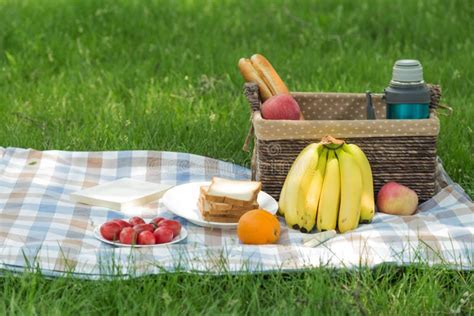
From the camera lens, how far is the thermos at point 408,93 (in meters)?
3.83

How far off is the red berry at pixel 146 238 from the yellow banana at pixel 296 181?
526mm

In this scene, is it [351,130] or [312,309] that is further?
[351,130]

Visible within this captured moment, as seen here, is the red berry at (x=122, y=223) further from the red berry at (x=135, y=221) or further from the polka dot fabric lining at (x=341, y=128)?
the polka dot fabric lining at (x=341, y=128)

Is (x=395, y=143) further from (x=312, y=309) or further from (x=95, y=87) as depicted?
(x=95, y=87)

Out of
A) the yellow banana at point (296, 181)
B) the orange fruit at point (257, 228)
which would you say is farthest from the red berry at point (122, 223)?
the yellow banana at point (296, 181)

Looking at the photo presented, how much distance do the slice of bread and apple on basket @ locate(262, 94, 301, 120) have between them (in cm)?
38

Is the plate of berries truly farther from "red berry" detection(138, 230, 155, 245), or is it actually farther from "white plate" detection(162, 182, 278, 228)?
"white plate" detection(162, 182, 278, 228)

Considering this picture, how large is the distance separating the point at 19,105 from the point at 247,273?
8.23 feet

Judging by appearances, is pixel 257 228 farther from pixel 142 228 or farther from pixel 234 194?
pixel 142 228

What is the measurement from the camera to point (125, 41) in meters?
6.52

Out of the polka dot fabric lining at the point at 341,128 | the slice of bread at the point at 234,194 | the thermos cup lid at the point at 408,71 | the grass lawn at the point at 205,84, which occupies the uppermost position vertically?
the thermos cup lid at the point at 408,71

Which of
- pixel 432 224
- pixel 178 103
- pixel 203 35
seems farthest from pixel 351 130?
pixel 203 35

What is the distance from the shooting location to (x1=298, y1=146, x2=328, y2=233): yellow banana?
3.52 meters

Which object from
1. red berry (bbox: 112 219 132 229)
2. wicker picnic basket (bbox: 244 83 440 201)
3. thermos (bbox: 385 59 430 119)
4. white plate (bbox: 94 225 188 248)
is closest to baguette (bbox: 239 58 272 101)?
wicker picnic basket (bbox: 244 83 440 201)
